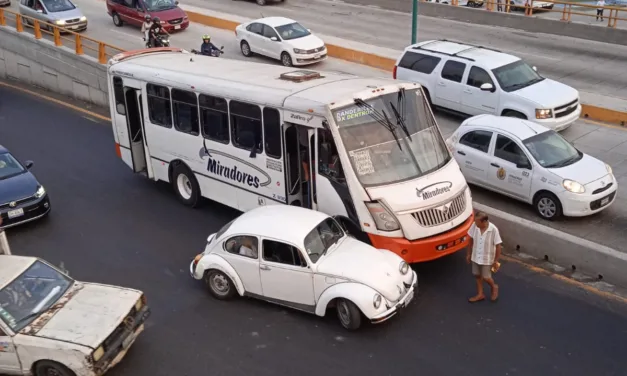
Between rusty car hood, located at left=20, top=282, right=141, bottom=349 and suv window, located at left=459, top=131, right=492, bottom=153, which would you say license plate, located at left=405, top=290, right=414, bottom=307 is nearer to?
rusty car hood, located at left=20, top=282, right=141, bottom=349

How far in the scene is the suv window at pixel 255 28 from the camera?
Result: 80.3 feet

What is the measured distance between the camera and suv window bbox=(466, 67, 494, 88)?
683 inches

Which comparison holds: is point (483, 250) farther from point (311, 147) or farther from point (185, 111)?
point (185, 111)

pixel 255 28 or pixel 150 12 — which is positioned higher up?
pixel 150 12

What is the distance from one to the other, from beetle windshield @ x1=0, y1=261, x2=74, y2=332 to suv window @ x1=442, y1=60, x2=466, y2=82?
1153 centimetres

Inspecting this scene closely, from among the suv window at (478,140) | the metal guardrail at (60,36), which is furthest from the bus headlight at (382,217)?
the metal guardrail at (60,36)

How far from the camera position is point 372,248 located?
10.2 metres

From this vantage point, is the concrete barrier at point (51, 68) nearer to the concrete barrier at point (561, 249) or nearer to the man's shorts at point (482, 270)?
the concrete barrier at point (561, 249)

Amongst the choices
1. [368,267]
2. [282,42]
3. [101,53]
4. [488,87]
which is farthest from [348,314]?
[282,42]

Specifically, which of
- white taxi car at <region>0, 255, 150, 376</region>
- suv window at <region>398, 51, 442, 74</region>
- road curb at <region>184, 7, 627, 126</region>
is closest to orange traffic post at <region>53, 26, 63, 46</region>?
road curb at <region>184, 7, 627, 126</region>

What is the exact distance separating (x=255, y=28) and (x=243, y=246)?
51.8ft

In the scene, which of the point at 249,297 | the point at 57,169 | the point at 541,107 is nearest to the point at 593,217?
the point at 541,107

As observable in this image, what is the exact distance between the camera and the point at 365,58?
24.0 metres

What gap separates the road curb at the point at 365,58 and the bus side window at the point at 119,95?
1064cm
